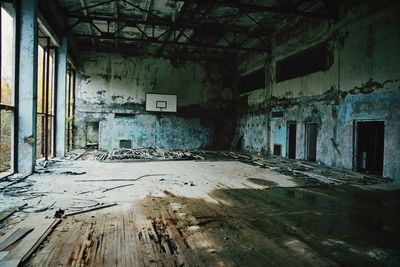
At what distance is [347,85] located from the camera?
31.0 feet

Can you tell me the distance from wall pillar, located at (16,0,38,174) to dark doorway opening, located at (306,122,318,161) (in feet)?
31.8

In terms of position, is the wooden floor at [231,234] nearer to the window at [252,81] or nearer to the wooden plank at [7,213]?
the wooden plank at [7,213]

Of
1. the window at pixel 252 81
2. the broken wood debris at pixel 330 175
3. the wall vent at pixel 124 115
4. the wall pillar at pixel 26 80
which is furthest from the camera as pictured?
the wall vent at pixel 124 115

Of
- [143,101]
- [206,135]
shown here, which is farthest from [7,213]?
[206,135]

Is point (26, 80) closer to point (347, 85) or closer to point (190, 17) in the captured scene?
point (190, 17)

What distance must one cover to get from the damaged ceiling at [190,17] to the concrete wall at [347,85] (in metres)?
0.81

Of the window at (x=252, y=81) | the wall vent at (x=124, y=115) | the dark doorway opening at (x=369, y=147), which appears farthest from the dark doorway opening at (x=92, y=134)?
the dark doorway opening at (x=369, y=147)

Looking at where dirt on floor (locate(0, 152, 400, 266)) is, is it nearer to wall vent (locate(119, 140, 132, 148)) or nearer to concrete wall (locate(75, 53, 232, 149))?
wall vent (locate(119, 140, 132, 148))

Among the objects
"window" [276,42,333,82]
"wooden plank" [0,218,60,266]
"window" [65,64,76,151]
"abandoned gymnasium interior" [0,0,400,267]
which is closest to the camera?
"wooden plank" [0,218,60,266]

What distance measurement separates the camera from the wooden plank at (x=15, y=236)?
305cm

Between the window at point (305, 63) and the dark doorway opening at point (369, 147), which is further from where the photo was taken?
the window at point (305, 63)

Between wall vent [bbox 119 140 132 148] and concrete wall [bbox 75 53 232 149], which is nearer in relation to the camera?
concrete wall [bbox 75 53 232 149]

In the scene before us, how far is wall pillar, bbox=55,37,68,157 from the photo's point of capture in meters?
11.7

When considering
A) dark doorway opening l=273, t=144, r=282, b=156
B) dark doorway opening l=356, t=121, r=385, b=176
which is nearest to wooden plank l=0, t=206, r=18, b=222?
dark doorway opening l=356, t=121, r=385, b=176
